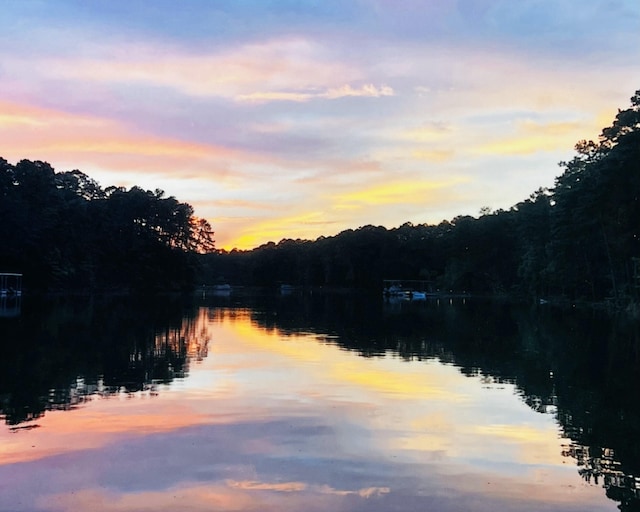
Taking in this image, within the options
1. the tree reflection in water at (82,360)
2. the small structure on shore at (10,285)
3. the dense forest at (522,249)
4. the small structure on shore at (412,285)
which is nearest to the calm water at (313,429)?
the tree reflection in water at (82,360)

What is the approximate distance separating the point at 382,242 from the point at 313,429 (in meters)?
121

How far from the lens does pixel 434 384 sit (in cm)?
1650

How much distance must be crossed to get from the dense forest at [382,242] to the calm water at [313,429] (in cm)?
3469

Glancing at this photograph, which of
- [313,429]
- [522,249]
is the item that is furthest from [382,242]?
[313,429]

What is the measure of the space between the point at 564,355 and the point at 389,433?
1383 centimetres

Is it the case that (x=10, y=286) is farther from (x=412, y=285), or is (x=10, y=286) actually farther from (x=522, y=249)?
(x=412, y=285)

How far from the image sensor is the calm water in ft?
26.4

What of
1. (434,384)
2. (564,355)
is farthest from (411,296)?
(434,384)

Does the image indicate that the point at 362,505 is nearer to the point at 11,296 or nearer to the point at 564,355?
the point at 564,355

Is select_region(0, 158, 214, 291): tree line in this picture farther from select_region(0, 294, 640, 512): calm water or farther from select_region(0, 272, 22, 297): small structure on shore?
select_region(0, 294, 640, 512): calm water

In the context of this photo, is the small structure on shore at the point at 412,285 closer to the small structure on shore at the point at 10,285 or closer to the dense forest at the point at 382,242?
the dense forest at the point at 382,242

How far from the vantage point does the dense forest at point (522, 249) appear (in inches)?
2072

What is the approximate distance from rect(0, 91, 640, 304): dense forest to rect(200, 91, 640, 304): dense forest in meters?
0.17

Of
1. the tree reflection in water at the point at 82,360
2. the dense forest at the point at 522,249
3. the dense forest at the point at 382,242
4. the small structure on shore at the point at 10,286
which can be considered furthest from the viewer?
the small structure on shore at the point at 10,286
